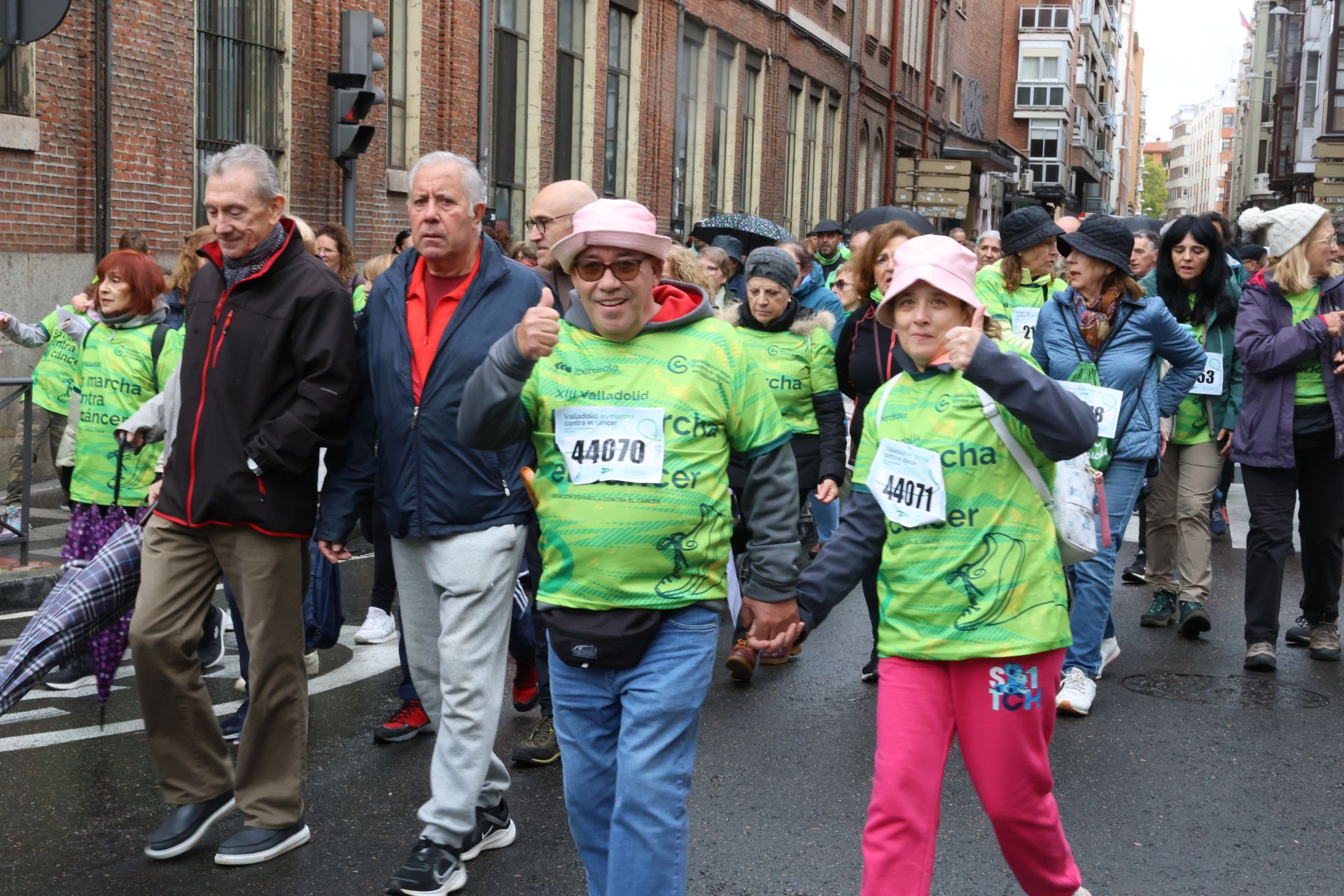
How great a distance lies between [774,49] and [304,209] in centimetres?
1625

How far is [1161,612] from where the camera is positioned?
839cm

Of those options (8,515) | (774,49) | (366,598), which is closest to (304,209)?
(8,515)

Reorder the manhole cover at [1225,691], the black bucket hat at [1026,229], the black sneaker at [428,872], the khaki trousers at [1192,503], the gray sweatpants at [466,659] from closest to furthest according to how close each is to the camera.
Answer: the black sneaker at [428,872] → the gray sweatpants at [466,659] → the manhole cover at [1225,691] → the black bucket hat at [1026,229] → the khaki trousers at [1192,503]

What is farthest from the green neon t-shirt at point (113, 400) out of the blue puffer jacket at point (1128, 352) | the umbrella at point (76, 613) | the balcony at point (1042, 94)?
the balcony at point (1042, 94)

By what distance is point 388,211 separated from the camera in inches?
687

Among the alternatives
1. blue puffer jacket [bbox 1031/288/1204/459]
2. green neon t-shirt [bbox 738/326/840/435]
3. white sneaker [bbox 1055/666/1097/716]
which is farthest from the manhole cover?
green neon t-shirt [bbox 738/326/840/435]

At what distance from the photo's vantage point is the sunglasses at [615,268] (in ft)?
11.9

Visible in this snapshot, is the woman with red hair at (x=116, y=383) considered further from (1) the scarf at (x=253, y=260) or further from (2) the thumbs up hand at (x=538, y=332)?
(2) the thumbs up hand at (x=538, y=332)

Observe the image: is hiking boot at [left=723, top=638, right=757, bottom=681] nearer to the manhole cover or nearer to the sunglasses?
the manhole cover

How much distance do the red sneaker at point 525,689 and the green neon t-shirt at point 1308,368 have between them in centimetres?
356

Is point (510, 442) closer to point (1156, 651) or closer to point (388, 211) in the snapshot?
point (1156, 651)

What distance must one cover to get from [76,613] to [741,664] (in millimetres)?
2880

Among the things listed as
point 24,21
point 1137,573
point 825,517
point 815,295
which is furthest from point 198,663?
point 1137,573

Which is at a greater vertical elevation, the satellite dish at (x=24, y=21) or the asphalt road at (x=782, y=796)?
the satellite dish at (x=24, y=21)
